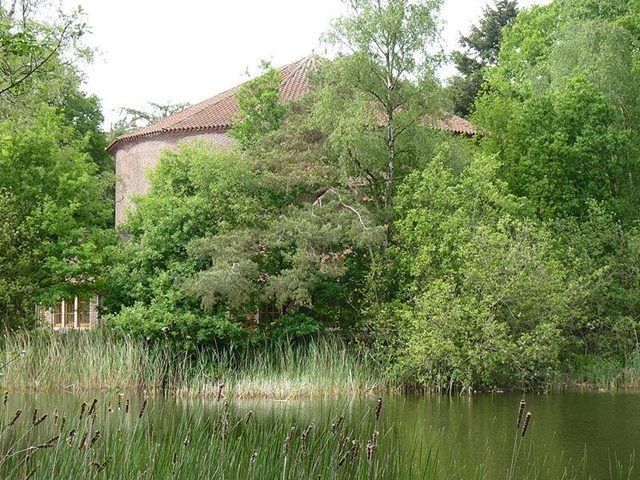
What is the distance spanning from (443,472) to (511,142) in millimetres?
19865

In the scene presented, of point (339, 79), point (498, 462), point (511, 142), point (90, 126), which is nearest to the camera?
point (498, 462)

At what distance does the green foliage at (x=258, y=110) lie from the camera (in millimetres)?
24594

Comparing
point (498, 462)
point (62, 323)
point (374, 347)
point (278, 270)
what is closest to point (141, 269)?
point (278, 270)

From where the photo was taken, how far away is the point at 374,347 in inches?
806

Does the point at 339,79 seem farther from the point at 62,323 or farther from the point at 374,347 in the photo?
the point at 62,323

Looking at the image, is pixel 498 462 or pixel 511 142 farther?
pixel 511 142

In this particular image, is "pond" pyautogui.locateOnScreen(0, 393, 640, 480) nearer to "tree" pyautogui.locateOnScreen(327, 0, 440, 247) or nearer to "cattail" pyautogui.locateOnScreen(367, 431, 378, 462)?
"cattail" pyautogui.locateOnScreen(367, 431, 378, 462)

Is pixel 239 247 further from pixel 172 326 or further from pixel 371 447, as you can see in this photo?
pixel 371 447

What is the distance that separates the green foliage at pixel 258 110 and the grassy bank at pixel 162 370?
6964 millimetres

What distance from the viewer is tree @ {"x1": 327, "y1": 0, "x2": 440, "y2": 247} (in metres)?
22.0

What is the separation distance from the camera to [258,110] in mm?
25094

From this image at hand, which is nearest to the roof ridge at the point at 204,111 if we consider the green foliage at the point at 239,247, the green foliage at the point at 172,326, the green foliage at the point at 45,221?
the green foliage at the point at 45,221

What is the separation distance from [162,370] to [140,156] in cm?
1902

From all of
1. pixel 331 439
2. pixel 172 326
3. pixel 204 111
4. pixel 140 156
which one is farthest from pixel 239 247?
pixel 140 156
